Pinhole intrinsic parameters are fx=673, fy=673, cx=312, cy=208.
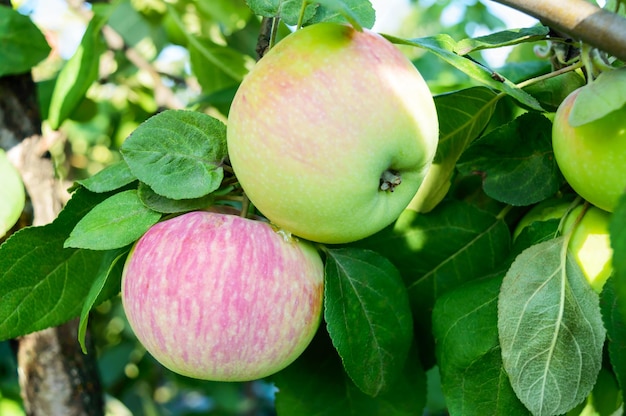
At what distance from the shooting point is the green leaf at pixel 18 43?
0.91 m

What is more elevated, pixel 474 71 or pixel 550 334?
pixel 474 71

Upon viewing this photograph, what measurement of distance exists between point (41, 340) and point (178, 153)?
0.43 metres

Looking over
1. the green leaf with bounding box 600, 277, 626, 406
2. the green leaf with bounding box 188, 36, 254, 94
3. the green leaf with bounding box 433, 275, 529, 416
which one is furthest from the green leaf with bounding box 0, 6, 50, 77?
the green leaf with bounding box 600, 277, 626, 406

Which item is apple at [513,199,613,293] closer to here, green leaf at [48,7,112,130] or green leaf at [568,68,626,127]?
green leaf at [568,68,626,127]

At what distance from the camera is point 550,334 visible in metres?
0.60

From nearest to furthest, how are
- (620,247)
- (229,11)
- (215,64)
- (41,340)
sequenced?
(620,247)
(41,340)
(215,64)
(229,11)

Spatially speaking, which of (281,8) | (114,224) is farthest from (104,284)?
(281,8)

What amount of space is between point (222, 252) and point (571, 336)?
318 mm

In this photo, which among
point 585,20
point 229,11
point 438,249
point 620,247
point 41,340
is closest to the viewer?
point 620,247

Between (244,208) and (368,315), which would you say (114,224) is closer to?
(244,208)

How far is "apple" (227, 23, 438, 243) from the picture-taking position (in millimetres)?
535

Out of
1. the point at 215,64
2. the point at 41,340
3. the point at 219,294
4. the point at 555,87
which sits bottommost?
the point at 41,340

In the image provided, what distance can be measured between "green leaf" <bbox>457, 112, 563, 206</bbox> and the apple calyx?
0.40 ft

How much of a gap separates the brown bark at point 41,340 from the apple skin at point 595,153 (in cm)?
66
